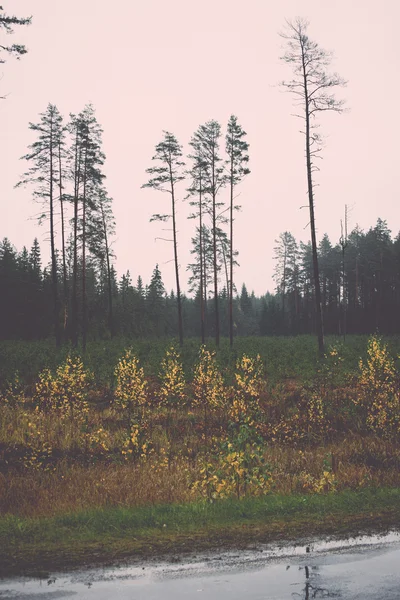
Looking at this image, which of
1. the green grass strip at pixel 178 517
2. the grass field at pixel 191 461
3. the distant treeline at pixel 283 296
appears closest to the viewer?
the green grass strip at pixel 178 517

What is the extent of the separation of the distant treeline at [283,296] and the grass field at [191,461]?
25114 millimetres

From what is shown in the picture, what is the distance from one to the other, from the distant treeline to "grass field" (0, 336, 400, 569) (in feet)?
82.4

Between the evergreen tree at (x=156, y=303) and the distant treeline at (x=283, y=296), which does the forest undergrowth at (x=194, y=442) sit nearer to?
the distant treeline at (x=283, y=296)

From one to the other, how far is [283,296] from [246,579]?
7294 centimetres

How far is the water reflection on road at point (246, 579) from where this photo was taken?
416 cm

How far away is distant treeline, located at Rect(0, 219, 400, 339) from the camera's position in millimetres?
53875

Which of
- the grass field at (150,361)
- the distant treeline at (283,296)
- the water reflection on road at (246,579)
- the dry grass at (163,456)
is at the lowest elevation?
the dry grass at (163,456)

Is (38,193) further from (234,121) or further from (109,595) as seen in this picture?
(109,595)

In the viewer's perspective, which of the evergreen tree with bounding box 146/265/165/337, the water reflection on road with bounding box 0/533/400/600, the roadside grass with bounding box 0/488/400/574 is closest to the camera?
the water reflection on road with bounding box 0/533/400/600

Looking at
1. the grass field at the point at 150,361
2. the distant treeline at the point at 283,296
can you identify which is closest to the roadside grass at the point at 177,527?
the grass field at the point at 150,361

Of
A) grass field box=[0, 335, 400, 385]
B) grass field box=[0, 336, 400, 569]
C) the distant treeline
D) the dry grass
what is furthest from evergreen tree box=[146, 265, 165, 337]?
the dry grass

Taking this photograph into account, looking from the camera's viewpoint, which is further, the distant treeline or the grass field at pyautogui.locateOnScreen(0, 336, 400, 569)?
the distant treeline

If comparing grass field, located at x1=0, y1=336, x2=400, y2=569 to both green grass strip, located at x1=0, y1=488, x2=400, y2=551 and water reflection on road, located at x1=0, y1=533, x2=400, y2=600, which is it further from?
water reflection on road, located at x1=0, y1=533, x2=400, y2=600

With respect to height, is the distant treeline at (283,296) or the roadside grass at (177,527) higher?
the distant treeline at (283,296)
